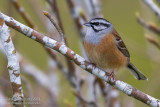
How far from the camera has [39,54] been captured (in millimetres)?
7555

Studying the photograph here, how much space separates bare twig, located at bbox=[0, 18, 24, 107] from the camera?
8.40ft

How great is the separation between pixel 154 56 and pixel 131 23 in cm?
305

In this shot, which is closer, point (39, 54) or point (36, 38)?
point (36, 38)

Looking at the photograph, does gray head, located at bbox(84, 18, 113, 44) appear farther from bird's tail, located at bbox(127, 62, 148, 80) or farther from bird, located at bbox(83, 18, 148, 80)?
bird's tail, located at bbox(127, 62, 148, 80)

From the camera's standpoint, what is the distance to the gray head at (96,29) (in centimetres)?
400

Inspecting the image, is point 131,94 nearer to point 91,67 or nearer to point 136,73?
point 91,67

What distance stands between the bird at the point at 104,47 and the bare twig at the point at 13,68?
1.34 m

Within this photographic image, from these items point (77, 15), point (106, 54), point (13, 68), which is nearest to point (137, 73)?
point (106, 54)

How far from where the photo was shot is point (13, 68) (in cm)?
261

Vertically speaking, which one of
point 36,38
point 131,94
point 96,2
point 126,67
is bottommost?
point 131,94

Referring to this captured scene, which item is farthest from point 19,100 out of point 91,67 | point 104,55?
point 104,55

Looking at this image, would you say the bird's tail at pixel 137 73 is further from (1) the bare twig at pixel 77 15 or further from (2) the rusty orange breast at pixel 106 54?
(1) the bare twig at pixel 77 15

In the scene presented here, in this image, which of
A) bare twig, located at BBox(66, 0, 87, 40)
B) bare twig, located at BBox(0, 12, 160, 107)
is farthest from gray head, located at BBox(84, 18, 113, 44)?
bare twig, located at BBox(0, 12, 160, 107)

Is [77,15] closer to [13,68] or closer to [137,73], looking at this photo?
[137,73]
